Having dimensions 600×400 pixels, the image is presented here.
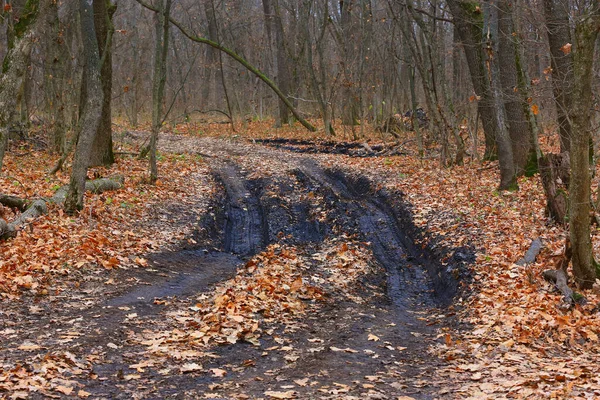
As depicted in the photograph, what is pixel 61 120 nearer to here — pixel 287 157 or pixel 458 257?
pixel 287 157

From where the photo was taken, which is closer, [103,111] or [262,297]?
[262,297]

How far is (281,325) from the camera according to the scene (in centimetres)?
731

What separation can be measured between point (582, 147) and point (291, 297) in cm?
440

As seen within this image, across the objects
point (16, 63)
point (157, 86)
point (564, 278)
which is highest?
point (157, 86)

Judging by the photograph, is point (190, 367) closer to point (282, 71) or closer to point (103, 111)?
point (103, 111)

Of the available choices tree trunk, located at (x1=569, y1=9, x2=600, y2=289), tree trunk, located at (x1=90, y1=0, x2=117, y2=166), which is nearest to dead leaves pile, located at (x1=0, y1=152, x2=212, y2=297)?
tree trunk, located at (x1=90, y1=0, x2=117, y2=166)

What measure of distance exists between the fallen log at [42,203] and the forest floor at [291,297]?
24 cm

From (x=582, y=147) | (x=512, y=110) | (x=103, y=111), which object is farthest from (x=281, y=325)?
(x=103, y=111)

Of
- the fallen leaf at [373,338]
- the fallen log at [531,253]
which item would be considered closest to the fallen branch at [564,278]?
the fallen log at [531,253]

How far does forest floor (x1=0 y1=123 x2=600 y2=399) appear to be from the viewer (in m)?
5.52

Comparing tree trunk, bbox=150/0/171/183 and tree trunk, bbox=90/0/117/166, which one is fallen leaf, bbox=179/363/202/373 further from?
tree trunk, bbox=90/0/117/166

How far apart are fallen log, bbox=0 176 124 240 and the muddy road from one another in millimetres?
2025

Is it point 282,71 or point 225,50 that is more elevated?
point 282,71

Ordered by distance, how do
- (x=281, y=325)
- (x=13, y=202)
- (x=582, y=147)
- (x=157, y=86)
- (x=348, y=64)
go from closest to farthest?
(x=582, y=147), (x=281, y=325), (x=13, y=202), (x=157, y=86), (x=348, y=64)
